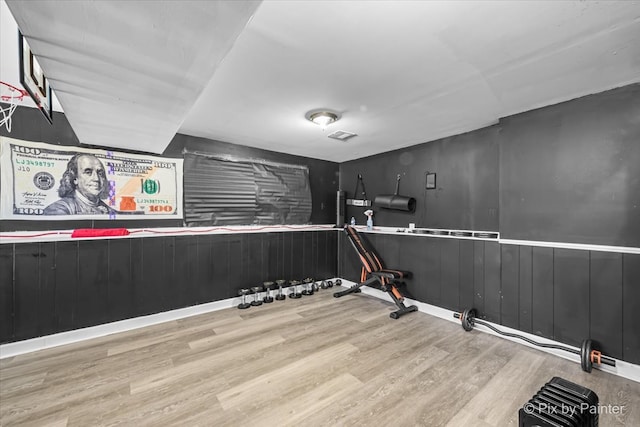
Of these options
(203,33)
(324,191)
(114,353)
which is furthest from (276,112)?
(114,353)

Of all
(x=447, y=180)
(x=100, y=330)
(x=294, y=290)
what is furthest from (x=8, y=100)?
(x=447, y=180)

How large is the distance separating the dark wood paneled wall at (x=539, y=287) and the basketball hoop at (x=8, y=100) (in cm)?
449

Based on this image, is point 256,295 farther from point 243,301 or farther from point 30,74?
point 30,74

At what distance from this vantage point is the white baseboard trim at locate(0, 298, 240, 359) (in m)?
2.36

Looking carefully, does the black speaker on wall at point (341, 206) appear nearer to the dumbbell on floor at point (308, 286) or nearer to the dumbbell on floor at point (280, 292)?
the dumbbell on floor at point (308, 286)

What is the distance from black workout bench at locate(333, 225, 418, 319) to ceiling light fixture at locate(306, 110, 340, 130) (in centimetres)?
189

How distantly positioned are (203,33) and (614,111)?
315 cm

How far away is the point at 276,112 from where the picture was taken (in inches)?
105

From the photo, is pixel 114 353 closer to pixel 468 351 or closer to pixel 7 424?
pixel 7 424

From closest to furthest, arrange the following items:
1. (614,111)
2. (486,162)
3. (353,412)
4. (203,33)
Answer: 1. (203,33)
2. (353,412)
3. (614,111)
4. (486,162)

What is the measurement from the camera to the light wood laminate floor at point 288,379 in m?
1.65

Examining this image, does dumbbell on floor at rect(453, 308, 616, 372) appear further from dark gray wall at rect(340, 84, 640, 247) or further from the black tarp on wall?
the black tarp on wall

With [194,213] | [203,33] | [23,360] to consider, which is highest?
[203,33]

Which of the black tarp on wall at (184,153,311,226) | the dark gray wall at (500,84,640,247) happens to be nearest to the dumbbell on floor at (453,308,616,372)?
the dark gray wall at (500,84,640,247)
